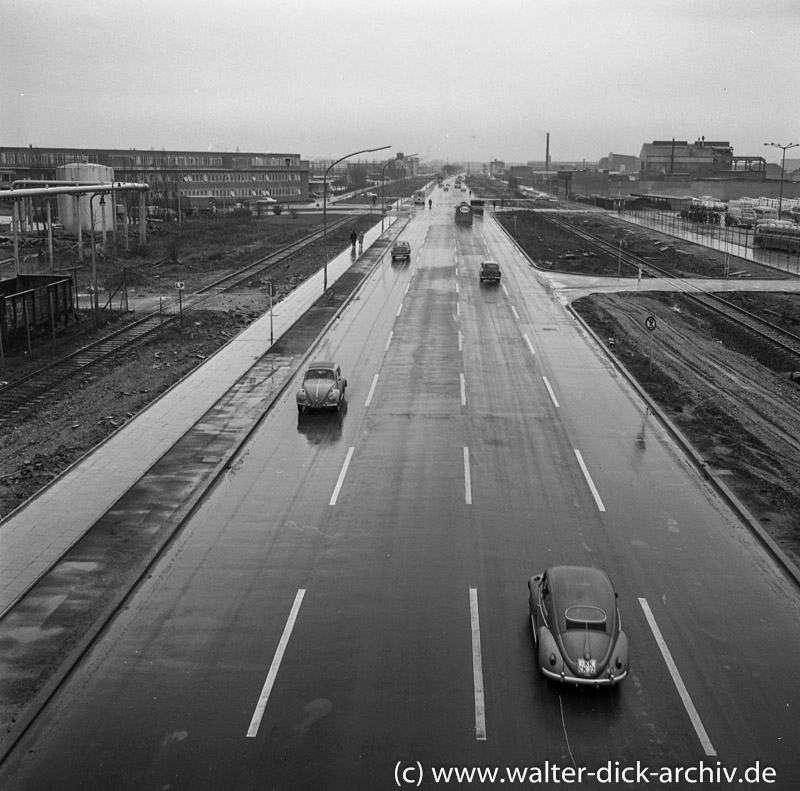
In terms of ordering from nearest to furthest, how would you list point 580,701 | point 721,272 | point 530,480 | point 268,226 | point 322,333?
point 580,701, point 530,480, point 322,333, point 721,272, point 268,226

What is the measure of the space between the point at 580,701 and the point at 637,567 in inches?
182

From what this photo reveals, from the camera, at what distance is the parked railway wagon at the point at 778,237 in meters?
70.2

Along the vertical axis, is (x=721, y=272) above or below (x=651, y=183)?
below

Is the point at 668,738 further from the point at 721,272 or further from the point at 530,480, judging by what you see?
the point at 721,272

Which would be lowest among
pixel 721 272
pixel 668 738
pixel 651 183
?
pixel 668 738

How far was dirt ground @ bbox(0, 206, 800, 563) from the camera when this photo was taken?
820 inches

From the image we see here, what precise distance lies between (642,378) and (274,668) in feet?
68.5

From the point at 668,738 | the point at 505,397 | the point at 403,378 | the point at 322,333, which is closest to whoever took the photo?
the point at 668,738

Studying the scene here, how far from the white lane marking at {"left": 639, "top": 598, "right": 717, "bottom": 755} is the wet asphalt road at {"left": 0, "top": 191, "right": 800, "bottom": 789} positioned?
0.04 m

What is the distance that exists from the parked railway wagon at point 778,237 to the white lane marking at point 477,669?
2510 inches

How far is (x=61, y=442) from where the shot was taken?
→ 902 inches

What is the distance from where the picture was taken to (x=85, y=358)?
3259 cm

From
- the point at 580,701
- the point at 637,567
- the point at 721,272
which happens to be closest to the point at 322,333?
the point at 637,567

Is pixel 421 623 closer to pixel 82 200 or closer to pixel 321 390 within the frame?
pixel 321 390
